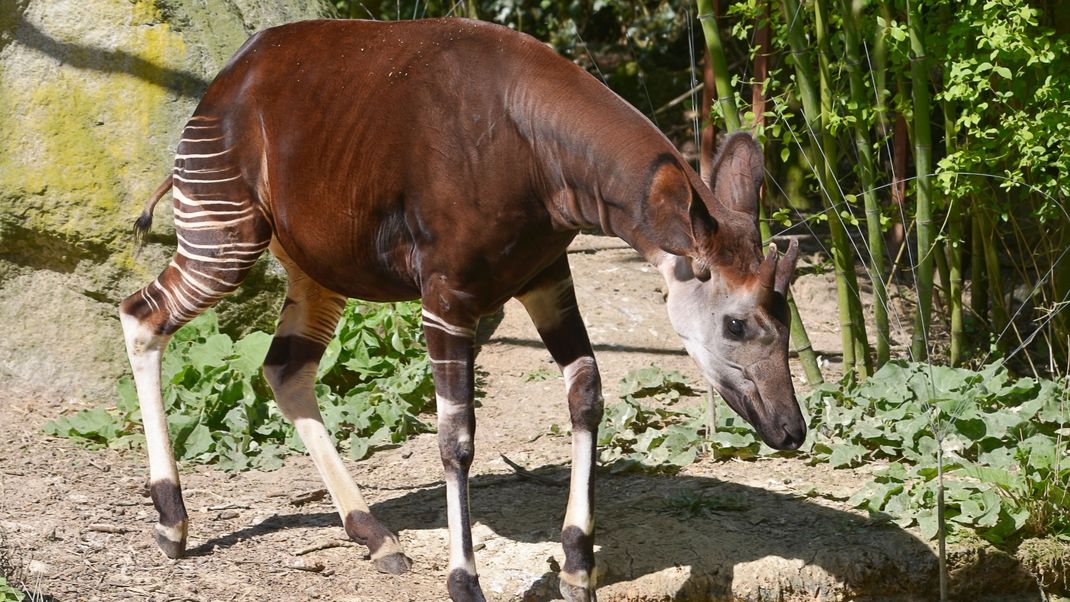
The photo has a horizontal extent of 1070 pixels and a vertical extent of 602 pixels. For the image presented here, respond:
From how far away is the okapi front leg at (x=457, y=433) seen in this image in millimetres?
3834

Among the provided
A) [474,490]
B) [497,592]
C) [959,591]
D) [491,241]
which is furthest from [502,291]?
[959,591]

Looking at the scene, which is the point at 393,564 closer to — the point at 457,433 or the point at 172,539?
the point at 457,433

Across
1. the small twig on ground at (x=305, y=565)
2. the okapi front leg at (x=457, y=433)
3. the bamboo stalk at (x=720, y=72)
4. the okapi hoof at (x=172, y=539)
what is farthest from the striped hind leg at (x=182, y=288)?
the bamboo stalk at (x=720, y=72)

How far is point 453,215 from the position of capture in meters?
3.69

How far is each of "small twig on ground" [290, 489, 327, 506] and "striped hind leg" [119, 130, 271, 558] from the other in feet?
1.89

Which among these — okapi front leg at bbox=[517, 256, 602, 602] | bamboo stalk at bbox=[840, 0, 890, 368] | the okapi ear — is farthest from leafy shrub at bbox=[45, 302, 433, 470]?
the okapi ear

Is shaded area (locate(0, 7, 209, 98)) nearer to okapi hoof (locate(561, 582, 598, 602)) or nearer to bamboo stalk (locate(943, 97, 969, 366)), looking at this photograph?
okapi hoof (locate(561, 582, 598, 602))

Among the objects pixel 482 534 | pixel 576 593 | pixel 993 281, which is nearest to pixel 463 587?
pixel 576 593

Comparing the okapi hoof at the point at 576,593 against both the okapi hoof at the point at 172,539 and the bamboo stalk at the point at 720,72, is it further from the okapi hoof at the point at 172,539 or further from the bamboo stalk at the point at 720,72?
the bamboo stalk at the point at 720,72

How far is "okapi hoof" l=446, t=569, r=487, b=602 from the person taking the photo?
3.84 meters

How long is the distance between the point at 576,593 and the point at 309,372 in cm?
137

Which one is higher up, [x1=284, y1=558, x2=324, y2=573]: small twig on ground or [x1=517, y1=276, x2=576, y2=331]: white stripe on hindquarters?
[x1=517, y1=276, x2=576, y2=331]: white stripe on hindquarters

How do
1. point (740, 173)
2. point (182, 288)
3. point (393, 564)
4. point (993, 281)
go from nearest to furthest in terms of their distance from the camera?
point (740, 173) → point (393, 564) → point (182, 288) → point (993, 281)

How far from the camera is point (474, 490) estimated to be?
4965 mm
